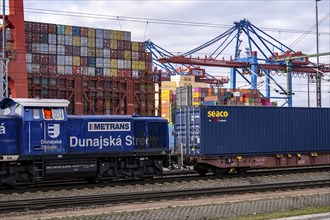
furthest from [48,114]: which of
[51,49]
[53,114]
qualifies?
[51,49]

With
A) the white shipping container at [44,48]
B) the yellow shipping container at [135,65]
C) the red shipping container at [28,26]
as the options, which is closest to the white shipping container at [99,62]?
the yellow shipping container at [135,65]

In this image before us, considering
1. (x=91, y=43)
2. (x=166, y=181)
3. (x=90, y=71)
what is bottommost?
(x=166, y=181)

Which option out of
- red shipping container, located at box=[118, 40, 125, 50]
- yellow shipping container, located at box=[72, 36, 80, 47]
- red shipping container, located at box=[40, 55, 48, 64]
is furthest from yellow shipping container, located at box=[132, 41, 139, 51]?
red shipping container, located at box=[40, 55, 48, 64]

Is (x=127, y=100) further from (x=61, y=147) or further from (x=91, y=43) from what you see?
(x=61, y=147)

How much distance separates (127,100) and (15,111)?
61.9ft

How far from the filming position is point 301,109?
81.4 feet

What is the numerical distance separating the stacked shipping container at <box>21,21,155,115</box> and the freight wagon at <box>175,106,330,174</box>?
1333 cm

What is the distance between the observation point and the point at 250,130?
23.1 metres

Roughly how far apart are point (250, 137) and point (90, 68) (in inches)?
929

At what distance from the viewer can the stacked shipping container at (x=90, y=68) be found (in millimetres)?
35031

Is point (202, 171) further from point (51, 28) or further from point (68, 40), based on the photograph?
point (68, 40)

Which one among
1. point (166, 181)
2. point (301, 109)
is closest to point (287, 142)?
point (301, 109)

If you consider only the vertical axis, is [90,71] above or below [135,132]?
above

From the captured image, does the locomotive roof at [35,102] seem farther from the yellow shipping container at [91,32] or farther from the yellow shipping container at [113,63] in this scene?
the yellow shipping container at [91,32]
